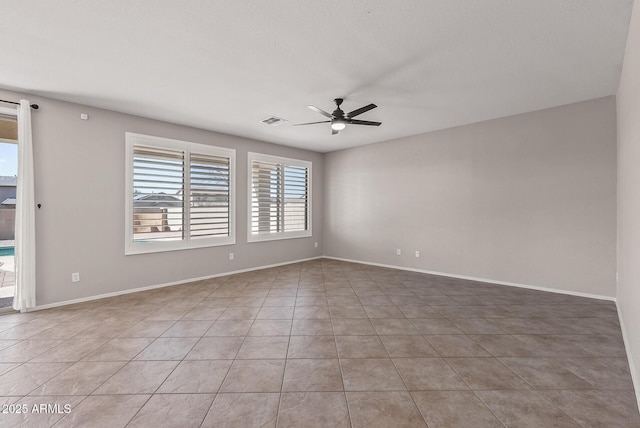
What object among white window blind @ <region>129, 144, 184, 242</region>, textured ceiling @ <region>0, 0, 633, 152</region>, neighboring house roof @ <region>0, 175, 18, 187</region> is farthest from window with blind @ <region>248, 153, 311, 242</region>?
neighboring house roof @ <region>0, 175, 18, 187</region>

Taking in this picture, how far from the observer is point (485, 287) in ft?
14.8

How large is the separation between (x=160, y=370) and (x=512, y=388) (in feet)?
8.66

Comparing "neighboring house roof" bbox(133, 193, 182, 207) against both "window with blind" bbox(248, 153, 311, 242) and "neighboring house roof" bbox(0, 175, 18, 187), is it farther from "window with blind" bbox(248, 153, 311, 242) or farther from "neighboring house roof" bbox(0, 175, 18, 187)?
"window with blind" bbox(248, 153, 311, 242)

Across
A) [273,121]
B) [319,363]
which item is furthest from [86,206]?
[319,363]

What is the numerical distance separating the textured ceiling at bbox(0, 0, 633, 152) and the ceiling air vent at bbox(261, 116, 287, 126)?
338 mm

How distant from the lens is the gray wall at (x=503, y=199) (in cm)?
390

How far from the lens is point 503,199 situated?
4648 mm

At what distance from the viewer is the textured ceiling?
212 cm

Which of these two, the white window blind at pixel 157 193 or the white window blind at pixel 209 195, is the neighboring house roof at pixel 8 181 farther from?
the white window blind at pixel 209 195

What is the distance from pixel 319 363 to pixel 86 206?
12.8ft

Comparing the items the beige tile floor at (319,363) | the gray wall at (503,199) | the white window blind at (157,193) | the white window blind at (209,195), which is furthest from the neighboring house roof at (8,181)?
the gray wall at (503,199)

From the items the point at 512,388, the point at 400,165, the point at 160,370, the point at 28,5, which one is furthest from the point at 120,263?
the point at 400,165

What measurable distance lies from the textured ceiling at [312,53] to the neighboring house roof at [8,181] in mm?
1100

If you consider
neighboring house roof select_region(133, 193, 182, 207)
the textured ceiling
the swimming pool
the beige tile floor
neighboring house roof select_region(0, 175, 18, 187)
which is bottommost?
the beige tile floor
